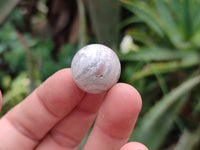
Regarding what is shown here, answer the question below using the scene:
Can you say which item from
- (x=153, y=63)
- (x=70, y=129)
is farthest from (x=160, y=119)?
(x=70, y=129)

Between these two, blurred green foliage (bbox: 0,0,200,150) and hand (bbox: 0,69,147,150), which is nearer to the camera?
hand (bbox: 0,69,147,150)

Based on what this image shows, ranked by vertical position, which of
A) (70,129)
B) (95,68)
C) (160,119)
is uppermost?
(95,68)

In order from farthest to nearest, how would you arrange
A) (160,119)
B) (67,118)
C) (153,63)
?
(153,63), (160,119), (67,118)

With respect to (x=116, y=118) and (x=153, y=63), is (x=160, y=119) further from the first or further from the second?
(x=116, y=118)

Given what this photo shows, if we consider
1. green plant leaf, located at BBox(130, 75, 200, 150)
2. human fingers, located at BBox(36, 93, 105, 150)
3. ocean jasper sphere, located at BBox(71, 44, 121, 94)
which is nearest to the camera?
ocean jasper sphere, located at BBox(71, 44, 121, 94)

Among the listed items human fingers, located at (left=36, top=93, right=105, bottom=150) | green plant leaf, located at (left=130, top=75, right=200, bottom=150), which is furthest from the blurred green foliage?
human fingers, located at (left=36, top=93, right=105, bottom=150)

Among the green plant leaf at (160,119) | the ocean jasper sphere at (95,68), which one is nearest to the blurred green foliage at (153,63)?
the green plant leaf at (160,119)

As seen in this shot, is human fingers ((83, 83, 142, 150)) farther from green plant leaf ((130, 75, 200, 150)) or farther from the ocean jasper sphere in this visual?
green plant leaf ((130, 75, 200, 150))
